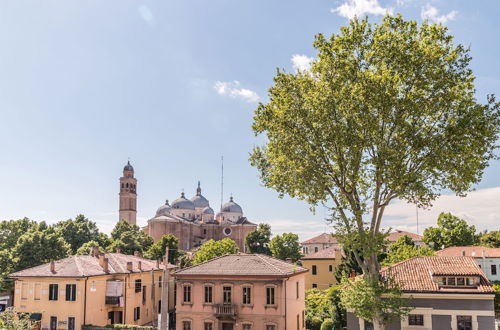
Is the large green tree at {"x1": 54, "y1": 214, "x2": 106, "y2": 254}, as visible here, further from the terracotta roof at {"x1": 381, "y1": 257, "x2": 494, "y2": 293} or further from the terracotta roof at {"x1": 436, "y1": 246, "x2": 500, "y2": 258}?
the terracotta roof at {"x1": 381, "y1": 257, "x2": 494, "y2": 293}

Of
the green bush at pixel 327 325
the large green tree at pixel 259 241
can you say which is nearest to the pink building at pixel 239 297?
the green bush at pixel 327 325

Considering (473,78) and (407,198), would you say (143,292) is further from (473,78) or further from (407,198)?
(473,78)

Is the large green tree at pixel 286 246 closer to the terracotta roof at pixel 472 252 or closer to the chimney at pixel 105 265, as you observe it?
the terracotta roof at pixel 472 252

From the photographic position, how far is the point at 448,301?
24938 mm

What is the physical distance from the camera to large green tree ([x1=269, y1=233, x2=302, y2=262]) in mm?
85438

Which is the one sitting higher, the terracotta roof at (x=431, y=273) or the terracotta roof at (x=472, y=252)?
the terracotta roof at (x=472, y=252)

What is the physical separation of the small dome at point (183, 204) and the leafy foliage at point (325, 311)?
81.7 m

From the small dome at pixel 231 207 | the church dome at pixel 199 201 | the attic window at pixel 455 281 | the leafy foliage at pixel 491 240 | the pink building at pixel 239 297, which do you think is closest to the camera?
the attic window at pixel 455 281

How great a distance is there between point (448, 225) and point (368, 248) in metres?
52.5

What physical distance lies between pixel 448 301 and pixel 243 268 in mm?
13697

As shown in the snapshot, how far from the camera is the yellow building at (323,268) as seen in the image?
56719mm

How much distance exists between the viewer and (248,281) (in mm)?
31328

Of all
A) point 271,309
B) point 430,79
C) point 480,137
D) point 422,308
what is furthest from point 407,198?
point 271,309

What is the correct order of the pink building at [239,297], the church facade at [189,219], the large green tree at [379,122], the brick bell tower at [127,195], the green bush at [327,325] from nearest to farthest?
the large green tree at [379,122] → the pink building at [239,297] → the green bush at [327,325] → the church facade at [189,219] → the brick bell tower at [127,195]
